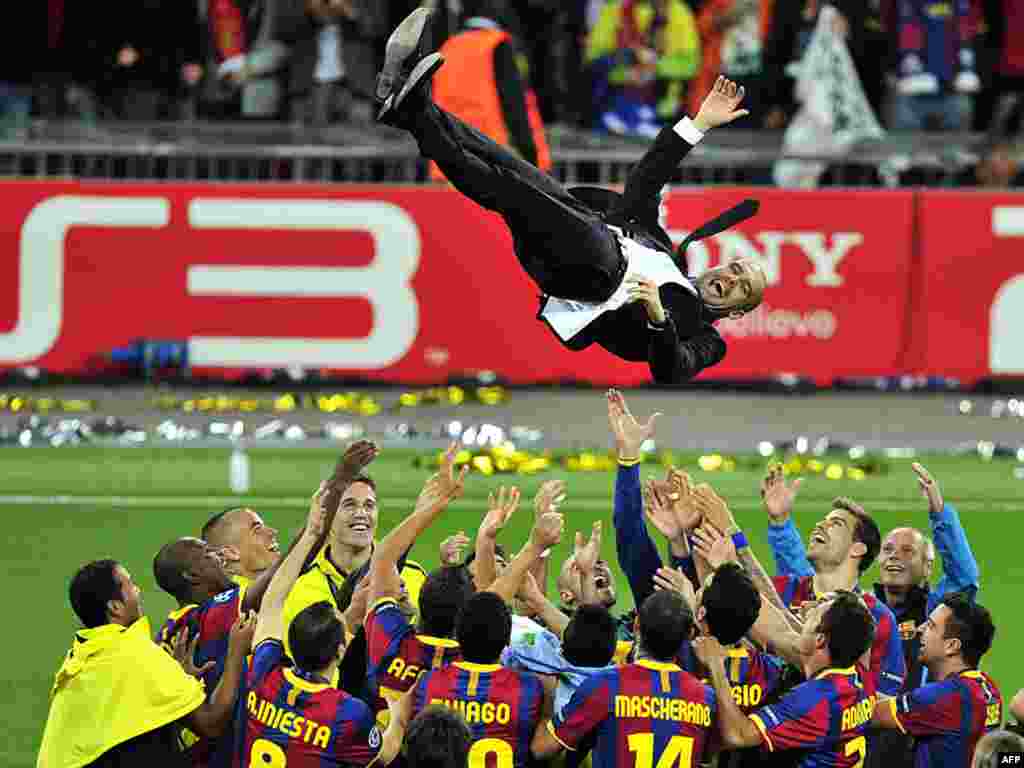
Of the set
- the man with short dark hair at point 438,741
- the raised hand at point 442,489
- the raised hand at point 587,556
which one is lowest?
the man with short dark hair at point 438,741

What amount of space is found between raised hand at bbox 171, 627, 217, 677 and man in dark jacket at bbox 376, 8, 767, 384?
2.57 m

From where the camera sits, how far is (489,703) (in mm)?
9586

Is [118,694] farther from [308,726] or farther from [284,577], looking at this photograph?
[308,726]

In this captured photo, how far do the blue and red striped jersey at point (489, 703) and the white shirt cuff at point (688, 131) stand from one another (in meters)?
3.50

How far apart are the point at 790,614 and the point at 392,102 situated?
10.2ft

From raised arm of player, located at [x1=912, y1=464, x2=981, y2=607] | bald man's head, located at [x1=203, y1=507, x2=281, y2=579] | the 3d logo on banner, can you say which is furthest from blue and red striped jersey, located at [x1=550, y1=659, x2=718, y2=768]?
the 3d logo on banner

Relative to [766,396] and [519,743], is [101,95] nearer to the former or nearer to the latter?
[766,396]

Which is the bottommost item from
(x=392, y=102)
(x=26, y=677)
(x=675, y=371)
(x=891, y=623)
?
(x=26, y=677)

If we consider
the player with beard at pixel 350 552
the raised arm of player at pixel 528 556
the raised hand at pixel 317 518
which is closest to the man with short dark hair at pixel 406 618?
the raised arm of player at pixel 528 556

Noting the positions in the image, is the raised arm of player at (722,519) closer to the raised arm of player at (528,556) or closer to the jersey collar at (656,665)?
the raised arm of player at (528,556)

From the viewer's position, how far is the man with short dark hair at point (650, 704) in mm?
9461

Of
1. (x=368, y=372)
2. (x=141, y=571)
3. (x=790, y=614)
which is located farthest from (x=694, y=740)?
(x=368, y=372)

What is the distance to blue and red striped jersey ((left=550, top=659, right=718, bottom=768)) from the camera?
9.45 m

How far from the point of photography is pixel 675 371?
1185cm
